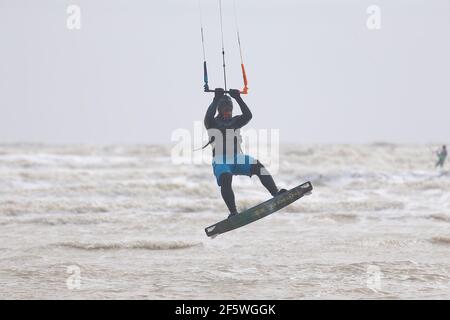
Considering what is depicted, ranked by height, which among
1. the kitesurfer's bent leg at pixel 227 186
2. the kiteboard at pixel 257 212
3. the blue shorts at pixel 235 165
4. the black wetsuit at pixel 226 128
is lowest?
the kiteboard at pixel 257 212

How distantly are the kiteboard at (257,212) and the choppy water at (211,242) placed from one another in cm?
165

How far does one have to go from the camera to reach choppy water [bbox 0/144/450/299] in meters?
13.1

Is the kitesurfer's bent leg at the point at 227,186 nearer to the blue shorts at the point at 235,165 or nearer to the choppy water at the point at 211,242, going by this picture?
the blue shorts at the point at 235,165

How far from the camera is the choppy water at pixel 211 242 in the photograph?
13086 millimetres

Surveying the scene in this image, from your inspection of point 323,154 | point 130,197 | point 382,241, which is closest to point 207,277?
point 382,241

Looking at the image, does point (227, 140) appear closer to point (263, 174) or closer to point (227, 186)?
point (227, 186)

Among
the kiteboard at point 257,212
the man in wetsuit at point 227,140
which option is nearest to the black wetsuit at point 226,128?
the man in wetsuit at point 227,140

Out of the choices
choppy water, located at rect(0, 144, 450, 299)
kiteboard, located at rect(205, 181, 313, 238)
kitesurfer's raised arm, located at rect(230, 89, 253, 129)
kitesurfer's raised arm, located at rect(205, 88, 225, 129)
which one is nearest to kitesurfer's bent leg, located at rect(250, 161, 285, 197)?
kiteboard, located at rect(205, 181, 313, 238)

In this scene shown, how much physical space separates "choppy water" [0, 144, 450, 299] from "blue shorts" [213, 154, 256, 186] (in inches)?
92.5

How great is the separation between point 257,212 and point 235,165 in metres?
0.83

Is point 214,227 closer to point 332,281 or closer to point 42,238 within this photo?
point 332,281

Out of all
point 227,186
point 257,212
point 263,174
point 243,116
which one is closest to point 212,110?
point 243,116

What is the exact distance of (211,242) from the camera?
1952cm

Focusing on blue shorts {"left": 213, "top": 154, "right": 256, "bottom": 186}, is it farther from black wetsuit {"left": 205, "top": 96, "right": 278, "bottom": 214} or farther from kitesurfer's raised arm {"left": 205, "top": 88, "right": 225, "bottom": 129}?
kitesurfer's raised arm {"left": 205, "top": 88, "right": 225, "bottom": 129}
